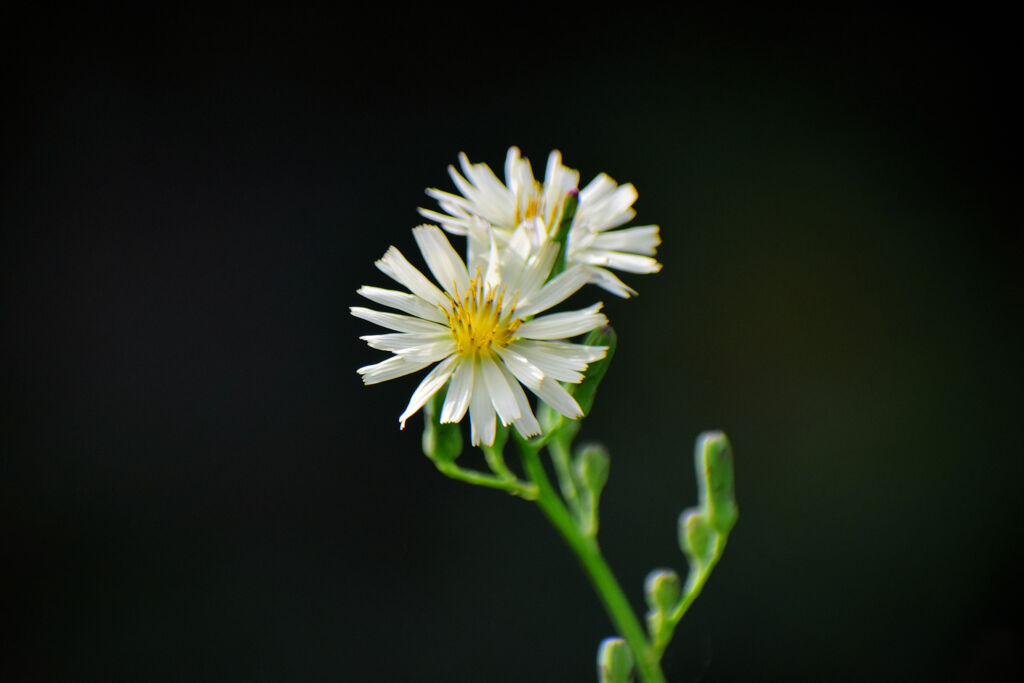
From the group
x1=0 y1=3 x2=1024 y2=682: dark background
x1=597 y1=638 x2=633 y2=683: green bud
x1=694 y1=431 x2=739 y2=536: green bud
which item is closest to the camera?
x1=597 y1=638 x2=633 y2=683: green bud

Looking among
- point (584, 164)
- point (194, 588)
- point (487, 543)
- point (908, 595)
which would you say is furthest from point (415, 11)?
point (908, 595)

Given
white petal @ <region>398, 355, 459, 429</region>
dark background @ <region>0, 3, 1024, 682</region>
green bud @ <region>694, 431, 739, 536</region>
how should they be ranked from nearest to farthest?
1. white petal @ <region>398, 355, 459, 429</region>
2. green bud @ <region>694, 431, 739, 536</region>
3. dark background @ <region>0, 3, 1024, 682</region>

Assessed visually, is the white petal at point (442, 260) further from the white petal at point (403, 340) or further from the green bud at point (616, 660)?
the green bud at point (616, 660)

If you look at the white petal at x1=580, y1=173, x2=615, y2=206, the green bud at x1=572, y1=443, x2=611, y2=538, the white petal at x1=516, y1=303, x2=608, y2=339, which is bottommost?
the green bud at x1=572, y1=443, x2=611, y2=538

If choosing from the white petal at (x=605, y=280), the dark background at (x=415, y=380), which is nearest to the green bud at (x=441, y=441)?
the white petal at (x=605, y=280)

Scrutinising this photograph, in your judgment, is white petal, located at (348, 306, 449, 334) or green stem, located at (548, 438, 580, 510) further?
green stem, located at (548, 438, 580, 510)

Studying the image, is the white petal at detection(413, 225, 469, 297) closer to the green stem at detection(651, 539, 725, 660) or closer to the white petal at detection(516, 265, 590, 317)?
the white petal at detection(516, 265, 590, 317)

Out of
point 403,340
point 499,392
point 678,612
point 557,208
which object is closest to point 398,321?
point 403,340

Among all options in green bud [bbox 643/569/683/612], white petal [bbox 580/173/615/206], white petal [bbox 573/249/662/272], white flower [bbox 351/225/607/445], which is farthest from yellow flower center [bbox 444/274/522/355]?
green bud [bbox 643/569/683/612]

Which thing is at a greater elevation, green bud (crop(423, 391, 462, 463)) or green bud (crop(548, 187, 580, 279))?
green bud (crop(548, 187, 580, 279))
